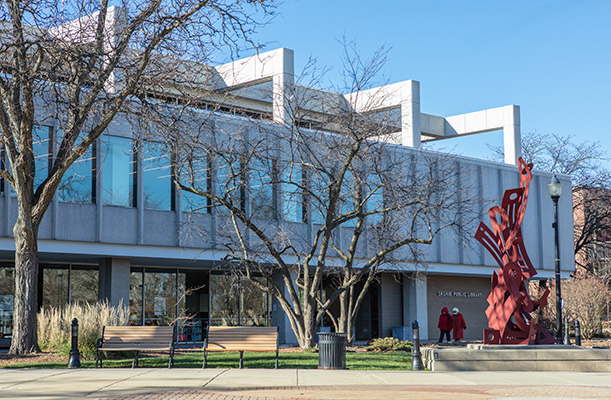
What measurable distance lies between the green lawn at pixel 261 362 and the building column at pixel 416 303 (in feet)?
59.7

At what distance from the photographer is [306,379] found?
12547mm

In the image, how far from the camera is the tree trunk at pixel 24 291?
1684 centimetres

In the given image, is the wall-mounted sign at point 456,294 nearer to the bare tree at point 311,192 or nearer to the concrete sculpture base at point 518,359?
the bare tree at point 311,192

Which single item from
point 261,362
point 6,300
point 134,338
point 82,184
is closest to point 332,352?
point 261,362

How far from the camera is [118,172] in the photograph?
26594mm

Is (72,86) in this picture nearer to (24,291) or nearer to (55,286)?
(24,291)

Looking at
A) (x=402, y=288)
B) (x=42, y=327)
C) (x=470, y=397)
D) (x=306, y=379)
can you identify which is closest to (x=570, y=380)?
(x=470, y=397)

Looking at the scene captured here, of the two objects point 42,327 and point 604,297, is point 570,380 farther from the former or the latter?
point 604,297

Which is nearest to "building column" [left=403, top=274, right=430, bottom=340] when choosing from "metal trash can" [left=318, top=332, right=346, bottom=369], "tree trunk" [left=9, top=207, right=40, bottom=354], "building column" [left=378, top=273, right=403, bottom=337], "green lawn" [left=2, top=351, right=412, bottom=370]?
"building column" [left=378, top=273, right=403, bottom=337]

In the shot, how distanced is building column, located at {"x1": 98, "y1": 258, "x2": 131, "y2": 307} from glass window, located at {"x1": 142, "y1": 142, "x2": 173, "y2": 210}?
2.40 m

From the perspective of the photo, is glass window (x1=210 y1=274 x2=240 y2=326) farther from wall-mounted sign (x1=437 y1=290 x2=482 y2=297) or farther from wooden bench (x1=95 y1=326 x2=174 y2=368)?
wooden bench (x1=95 y1=326 x2=174 y2=368)

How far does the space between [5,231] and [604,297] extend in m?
23.4

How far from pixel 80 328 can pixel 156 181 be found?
37.4 feet

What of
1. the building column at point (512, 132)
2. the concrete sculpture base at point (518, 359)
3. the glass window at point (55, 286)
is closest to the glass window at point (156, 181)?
the glass window at point (55, 286)
